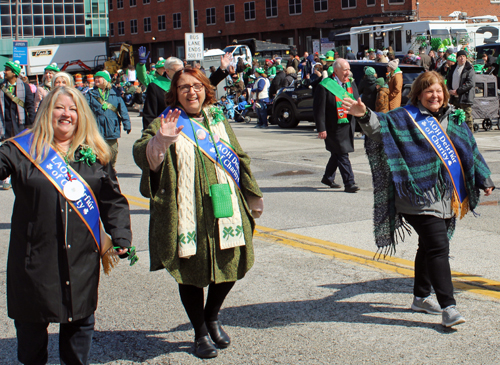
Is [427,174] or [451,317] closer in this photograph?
[451,317]

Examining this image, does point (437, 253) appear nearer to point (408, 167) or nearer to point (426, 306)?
point (426, 306)

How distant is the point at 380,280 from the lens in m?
5.32

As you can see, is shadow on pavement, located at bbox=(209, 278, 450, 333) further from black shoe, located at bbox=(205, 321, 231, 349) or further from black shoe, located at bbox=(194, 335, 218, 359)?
black shoe, located at bbox=(194, 335, 218, 359)

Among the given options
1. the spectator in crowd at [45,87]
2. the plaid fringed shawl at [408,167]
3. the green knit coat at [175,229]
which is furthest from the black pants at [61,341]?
the spectator in crowd at [45,87]

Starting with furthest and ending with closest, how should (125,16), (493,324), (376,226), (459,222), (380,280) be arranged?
(125,16)
(459,222)
(380,280)
(376,226)
(493,324)

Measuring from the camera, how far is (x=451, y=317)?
4.19m

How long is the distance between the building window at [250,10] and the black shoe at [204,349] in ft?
178

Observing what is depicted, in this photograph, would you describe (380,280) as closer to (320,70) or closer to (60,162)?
(60,162)

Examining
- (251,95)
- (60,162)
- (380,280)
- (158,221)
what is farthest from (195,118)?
(251,95)

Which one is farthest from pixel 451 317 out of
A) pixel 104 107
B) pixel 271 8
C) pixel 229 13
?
pixel 229 13

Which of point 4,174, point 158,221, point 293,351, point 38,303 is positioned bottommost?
point 293,351

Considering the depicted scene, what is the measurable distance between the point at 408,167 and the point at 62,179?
222cm

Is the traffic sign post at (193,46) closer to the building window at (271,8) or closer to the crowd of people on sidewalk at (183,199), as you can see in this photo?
the crowd of people on sidewalk at (183,199)

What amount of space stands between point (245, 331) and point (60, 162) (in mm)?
1750
